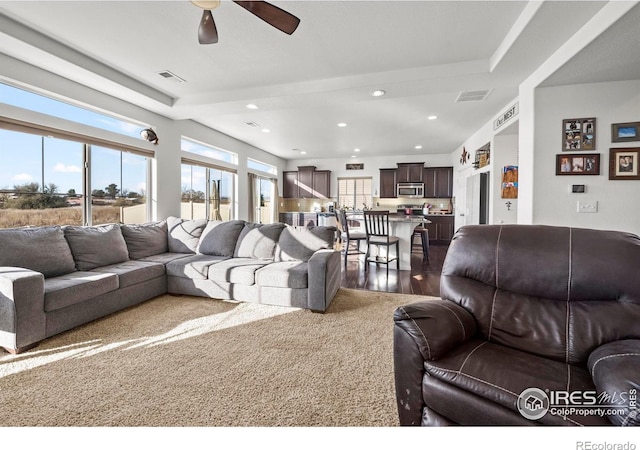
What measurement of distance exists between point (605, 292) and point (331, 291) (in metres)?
2.23

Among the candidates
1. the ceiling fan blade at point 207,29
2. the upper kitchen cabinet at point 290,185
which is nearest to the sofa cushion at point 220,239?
the ceiling fan blade at point 207,29

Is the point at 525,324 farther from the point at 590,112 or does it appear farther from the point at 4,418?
the point at 590,112

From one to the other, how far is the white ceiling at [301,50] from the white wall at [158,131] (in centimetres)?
13

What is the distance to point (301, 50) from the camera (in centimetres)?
288

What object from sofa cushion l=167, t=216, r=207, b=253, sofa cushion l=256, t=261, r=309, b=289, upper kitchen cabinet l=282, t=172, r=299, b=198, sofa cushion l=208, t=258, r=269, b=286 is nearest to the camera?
sofa cushion l=256, t=261, r=309, b=289

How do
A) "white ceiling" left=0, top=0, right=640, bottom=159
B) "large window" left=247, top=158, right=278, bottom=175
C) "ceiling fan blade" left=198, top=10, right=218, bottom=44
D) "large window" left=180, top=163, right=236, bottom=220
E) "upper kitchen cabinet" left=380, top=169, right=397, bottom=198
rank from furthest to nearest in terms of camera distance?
"upper kitchen cabinet" left=380, top=169, right=397, bottom=198, "large window" left=247, top=158, right=278, bottom=175, "large window" left=180, top=163, right=236, bottom=220, "white ceiling" left=0, top=0, right=640, bottom=159, "ceiling fan blade" left=198, top=10, right=218, bottom=44

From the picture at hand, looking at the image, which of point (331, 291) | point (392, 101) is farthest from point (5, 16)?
point (392, 101)

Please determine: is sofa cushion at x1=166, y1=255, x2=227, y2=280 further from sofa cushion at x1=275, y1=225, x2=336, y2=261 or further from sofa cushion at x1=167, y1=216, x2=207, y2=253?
sofa cushion at x1=275, y1=225, x2=336, y2=261

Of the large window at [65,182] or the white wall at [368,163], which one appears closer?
the large window at [65,182]

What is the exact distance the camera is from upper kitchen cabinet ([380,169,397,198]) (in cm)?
866

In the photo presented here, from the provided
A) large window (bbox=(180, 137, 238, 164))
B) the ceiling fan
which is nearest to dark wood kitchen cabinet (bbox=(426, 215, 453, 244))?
large window (bbox=(180, 137, 238, 164))

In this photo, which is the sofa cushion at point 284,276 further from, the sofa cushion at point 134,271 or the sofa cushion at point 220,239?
the sofa cushion at point 134,271

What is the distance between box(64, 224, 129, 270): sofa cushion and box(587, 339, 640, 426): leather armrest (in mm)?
4097

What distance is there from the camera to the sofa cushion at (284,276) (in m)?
2.96
